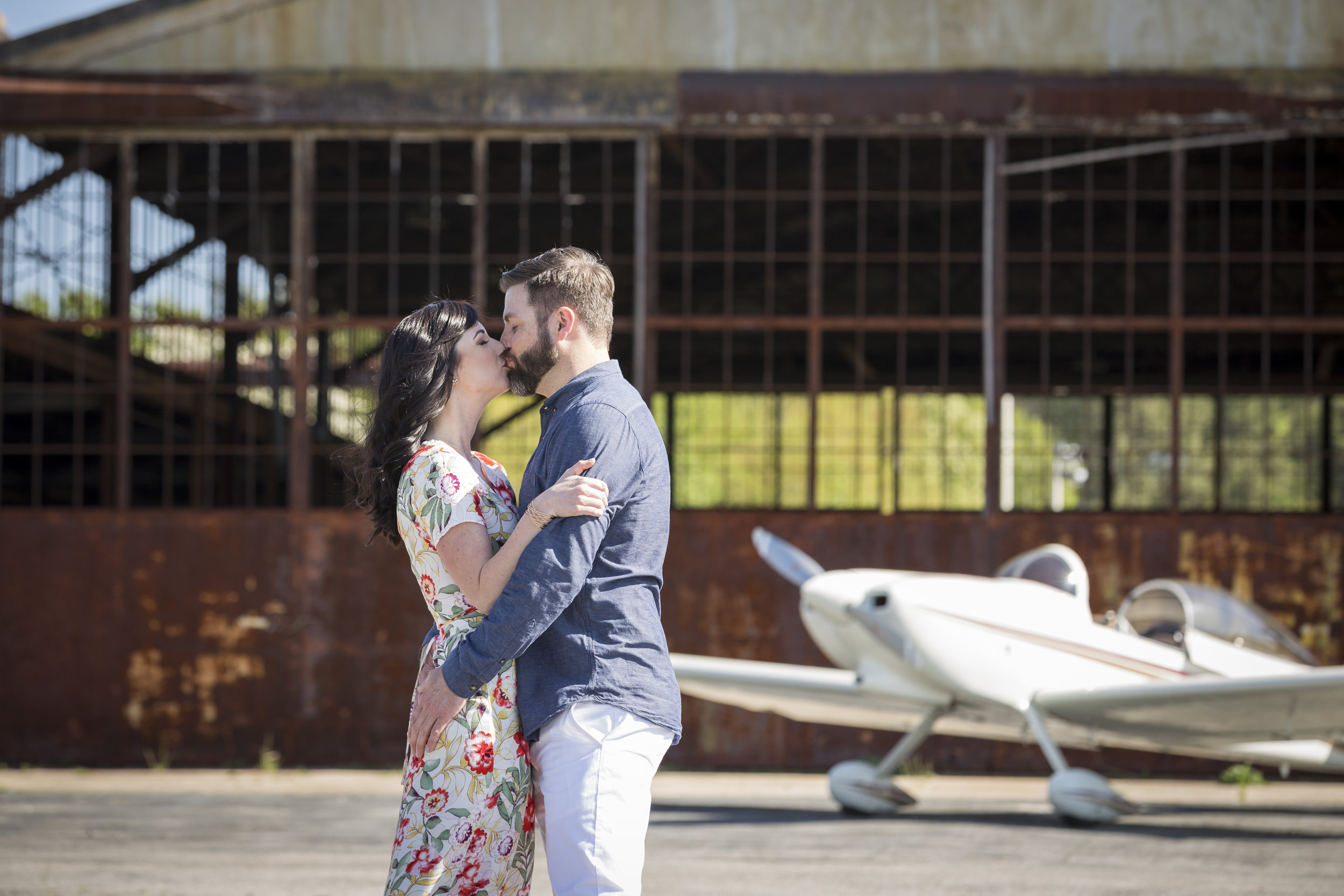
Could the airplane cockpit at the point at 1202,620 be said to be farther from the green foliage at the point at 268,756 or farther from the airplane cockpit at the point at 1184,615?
the green foliage at the point at 268,756

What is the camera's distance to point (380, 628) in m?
10.9

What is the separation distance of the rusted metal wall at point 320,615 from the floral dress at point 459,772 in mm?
8088

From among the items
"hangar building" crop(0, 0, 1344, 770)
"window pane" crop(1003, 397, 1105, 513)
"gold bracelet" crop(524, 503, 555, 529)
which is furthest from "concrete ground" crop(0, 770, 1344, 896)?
"window pane" crop(1003, 397, 1105, 513)

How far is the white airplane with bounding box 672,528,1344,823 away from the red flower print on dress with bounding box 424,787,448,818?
5.99 metres

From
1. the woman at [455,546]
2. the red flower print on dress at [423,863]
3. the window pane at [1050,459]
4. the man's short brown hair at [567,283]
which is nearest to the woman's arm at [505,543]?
the woman at [455,546]

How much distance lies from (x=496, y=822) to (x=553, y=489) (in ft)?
2.44

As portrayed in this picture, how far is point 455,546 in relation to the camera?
2822 mm

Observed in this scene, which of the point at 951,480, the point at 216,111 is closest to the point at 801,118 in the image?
the point at 216,111

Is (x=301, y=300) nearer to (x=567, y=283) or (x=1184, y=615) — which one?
(x=1184, y=615)

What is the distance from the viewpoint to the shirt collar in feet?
9.60

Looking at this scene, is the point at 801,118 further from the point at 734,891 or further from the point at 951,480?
the point at 951,480

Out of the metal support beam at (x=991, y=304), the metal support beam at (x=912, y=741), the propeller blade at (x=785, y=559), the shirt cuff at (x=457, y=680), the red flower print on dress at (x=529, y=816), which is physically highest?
the metal support beam at (x=991, y=304)

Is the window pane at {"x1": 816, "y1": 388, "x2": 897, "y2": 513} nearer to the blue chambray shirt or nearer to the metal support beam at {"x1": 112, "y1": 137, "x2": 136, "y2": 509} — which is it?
the metal support beam at {"x1": 112, "y1": 137, "x2": 136, "y2": 509}

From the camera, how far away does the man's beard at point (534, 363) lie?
9.66 ft
